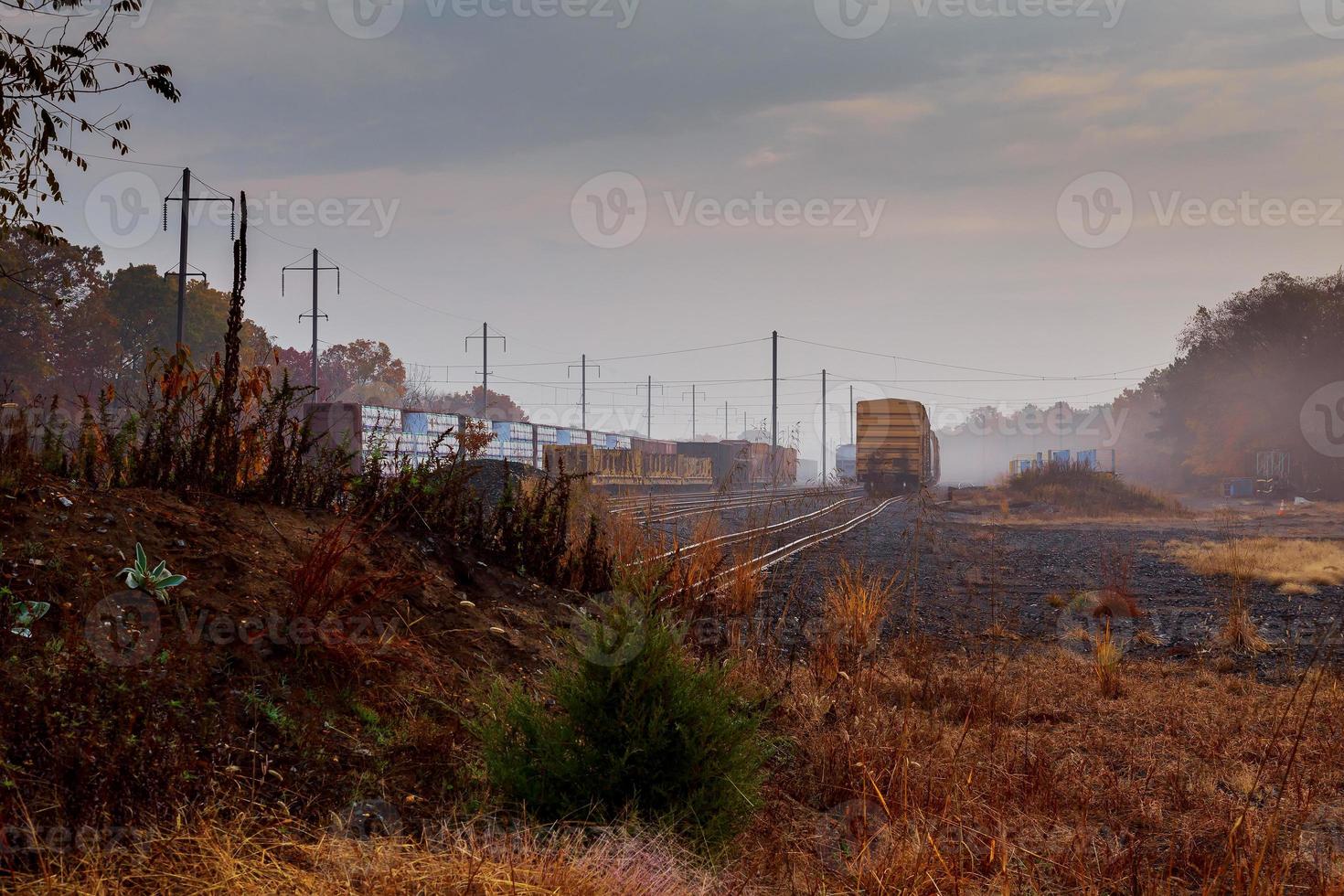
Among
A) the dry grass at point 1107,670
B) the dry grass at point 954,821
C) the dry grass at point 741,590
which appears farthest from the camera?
the dry grass at point 741,590

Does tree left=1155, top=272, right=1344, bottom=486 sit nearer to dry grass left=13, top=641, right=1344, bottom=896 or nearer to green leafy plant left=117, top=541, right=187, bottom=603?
dry grass left=13, top=641, right=1344, bottom=896

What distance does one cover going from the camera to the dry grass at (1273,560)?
11.4 meters

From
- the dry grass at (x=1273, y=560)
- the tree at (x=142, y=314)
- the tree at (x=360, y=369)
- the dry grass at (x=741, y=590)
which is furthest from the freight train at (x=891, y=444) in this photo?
the tree at (x=360, y=369)

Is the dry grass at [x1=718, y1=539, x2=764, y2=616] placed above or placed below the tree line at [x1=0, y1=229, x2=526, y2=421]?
below

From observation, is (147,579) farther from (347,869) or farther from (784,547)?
(784,547)

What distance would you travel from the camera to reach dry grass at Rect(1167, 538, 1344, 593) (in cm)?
1137

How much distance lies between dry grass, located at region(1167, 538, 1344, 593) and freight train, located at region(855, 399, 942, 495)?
17601mm

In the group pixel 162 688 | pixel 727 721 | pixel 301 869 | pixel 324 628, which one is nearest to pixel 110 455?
pixel 324 628

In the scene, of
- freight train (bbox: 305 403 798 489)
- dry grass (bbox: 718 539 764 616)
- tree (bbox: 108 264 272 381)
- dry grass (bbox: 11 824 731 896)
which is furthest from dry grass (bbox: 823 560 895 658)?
tree (bbox: 108 264 272 381)

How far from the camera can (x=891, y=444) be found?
Answer: 3509 centimetres

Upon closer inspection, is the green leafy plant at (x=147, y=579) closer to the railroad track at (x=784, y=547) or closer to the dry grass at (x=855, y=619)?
the railroad track at (x=784, y=547)

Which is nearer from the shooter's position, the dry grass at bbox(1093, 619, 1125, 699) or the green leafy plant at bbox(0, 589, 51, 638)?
the green leafy plant at bbox(0, 589, 51, 638)

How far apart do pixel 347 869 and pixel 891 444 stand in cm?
3386

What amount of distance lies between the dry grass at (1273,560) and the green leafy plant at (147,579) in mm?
9266
